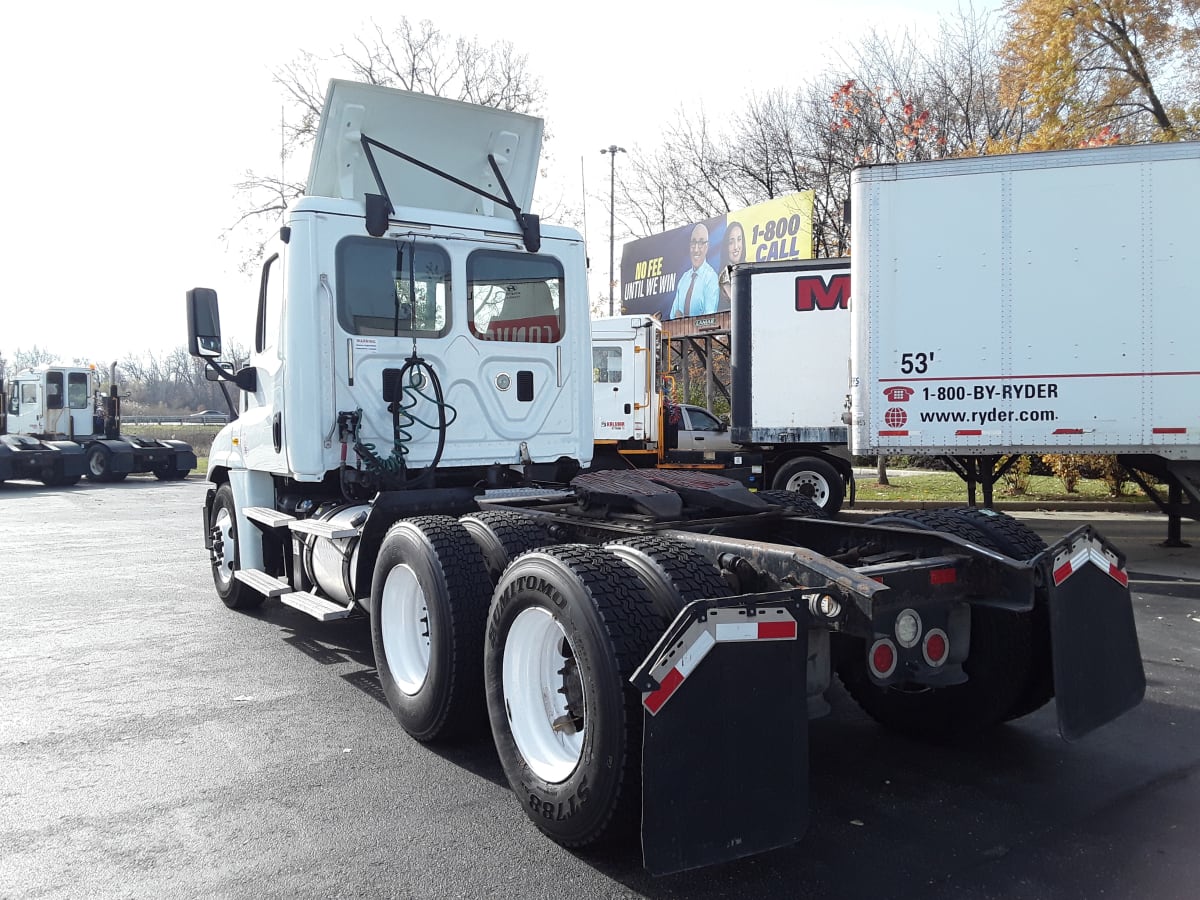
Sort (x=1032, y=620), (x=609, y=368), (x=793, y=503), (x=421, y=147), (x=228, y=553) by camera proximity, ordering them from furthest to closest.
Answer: (x=609, y=368), (x=228, y=553), (x=421, y=147), (x=793, y=503), (x=1032, y=620)

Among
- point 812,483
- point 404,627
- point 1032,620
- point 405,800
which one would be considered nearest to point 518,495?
point 404,627

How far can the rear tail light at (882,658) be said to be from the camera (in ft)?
12.3

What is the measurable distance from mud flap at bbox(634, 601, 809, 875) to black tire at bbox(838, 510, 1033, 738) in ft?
3.28

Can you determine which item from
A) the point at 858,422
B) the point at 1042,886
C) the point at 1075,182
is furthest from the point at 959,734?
the point at 1075,182

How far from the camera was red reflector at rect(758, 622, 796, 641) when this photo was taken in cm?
317

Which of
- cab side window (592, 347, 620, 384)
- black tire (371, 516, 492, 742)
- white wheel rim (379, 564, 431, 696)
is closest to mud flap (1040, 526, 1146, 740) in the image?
black tire (371, 516, 492, 742)

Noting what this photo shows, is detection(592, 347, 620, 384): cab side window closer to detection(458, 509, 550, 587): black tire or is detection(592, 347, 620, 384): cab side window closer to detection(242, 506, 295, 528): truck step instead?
detection(242, 506, 295, 528): truck step

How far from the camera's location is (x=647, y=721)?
10.0 feet

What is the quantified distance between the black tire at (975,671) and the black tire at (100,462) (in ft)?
84.3

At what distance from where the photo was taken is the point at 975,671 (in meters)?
4.42

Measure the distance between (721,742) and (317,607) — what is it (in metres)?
3.40

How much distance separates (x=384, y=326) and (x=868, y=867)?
14.2 feet

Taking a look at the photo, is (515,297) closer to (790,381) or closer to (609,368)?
(790,381)

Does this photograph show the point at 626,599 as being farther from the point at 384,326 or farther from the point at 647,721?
the point at 384,326
